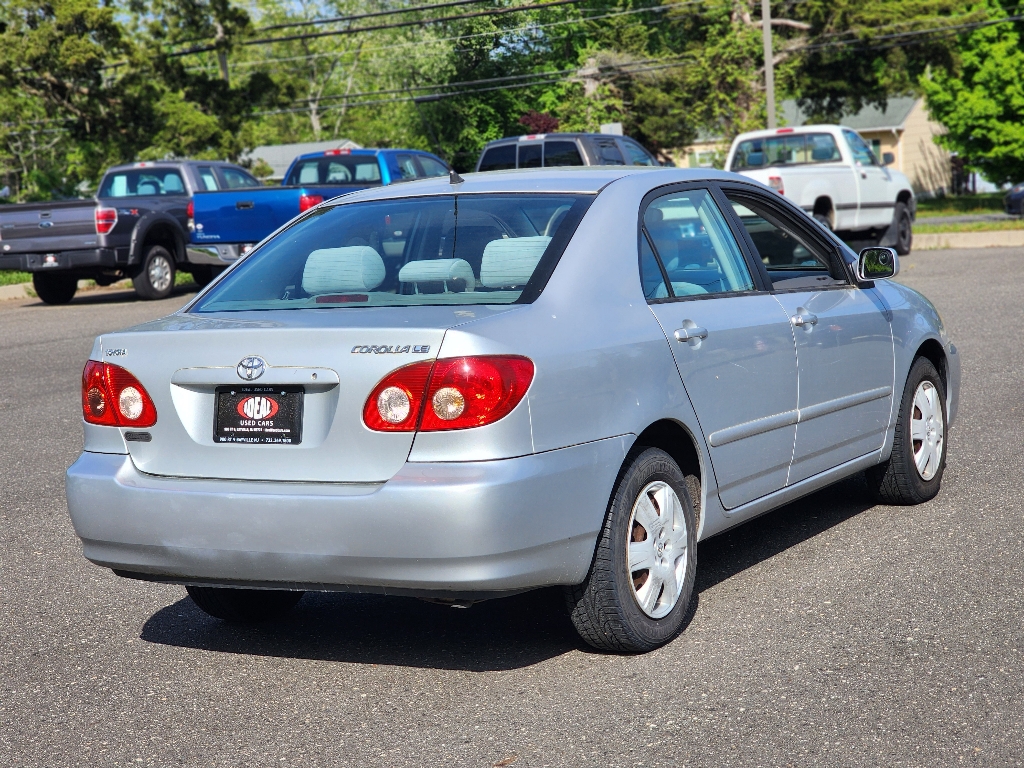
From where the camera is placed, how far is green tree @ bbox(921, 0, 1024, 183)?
44969 millimetres

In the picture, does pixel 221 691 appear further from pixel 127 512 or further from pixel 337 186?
pixel 337 186

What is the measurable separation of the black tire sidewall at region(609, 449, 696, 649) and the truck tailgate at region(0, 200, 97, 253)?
16.0m

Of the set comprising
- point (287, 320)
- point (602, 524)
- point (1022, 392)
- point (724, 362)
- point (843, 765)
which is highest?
point (287, 320)

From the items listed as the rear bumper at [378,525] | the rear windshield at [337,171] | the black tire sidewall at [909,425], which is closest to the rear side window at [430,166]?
the rear windshield at [337,171]

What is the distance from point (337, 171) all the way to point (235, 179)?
2854 millimetres

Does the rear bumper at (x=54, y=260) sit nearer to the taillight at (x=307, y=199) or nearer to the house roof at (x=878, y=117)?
the taillight at (x=307, y=199)

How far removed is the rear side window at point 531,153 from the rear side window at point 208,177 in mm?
5075

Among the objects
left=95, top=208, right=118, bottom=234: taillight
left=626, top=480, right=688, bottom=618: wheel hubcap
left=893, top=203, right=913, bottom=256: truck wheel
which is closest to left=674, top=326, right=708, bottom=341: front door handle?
left=626, top=480, right=688, bottom=618: wheel hubcap

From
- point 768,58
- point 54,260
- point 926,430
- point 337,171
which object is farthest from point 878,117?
point 926,430

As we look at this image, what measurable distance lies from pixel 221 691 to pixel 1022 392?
683cm

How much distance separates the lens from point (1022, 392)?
30.6ft

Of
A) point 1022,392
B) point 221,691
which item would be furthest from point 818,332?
point 1022,392

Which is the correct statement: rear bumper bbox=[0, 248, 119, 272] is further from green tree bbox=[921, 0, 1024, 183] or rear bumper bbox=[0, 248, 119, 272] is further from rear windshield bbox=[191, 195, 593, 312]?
green tree bbox=[921, 0, 1024, 183]

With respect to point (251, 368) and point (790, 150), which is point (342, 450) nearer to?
point (251, 368)
